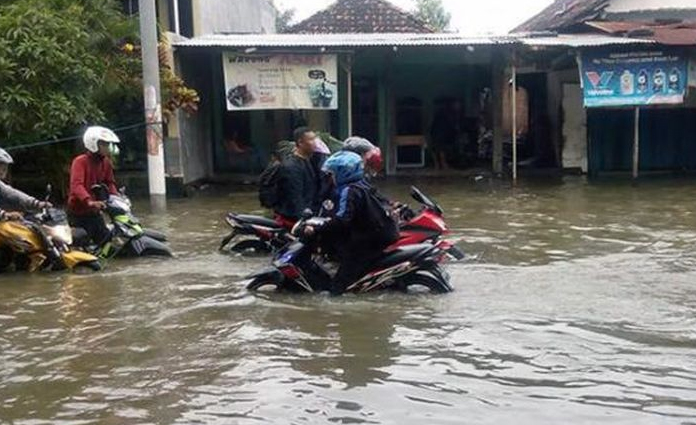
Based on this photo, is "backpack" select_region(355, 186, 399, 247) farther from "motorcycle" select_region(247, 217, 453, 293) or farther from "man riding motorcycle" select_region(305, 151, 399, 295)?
"motorcycle" select_region(247, 217, 453, 293)

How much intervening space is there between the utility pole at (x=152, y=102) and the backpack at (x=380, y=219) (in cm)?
784

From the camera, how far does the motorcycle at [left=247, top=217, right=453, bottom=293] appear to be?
23.7 feet

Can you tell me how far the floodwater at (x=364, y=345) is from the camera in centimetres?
462

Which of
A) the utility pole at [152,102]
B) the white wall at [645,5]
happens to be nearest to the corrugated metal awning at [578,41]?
the white wall at [645,5]

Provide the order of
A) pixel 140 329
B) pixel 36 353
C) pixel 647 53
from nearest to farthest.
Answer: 1. pixel 36 353
2. pixel 140 329
3. pixel 647 53

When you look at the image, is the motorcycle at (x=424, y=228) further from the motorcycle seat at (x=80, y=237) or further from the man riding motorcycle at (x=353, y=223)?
the motorcycle seat at (x=80, y=237)

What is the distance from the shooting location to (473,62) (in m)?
19.4

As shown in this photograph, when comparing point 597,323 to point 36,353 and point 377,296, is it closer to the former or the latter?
point 377,296

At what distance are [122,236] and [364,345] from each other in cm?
442

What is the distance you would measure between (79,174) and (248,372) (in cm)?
450

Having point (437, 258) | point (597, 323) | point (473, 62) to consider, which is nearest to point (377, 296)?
point (437, 258)

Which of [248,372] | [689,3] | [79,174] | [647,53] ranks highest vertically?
[689,3]

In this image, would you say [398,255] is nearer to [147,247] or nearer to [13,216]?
[147,247]

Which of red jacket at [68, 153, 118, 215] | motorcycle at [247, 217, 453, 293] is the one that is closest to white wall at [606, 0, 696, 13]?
red jacket at [68, 153, 118, 215]
